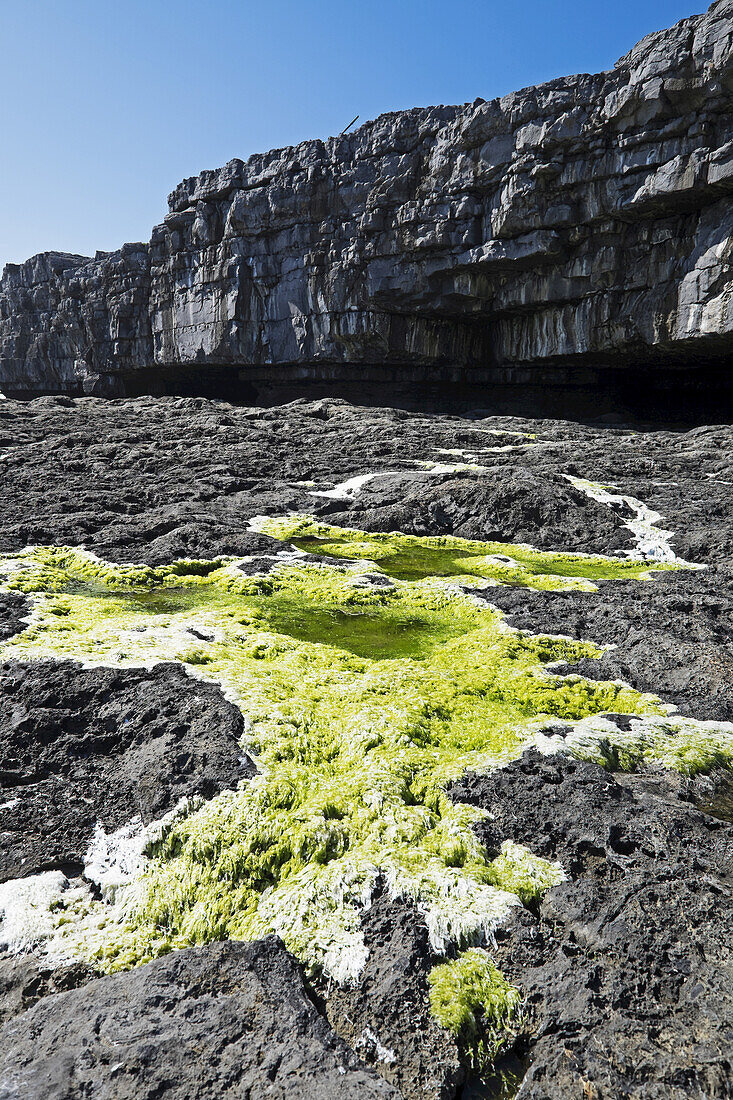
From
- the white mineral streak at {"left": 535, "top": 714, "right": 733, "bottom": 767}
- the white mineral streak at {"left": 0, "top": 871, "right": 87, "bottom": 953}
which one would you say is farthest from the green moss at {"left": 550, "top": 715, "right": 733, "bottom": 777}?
the white mineral streak at {"left": 0, "top": 871, "right": 87, "bottom": 953}

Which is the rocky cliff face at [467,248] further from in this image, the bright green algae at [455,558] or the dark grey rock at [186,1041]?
the dark grey rock at [186,1041]

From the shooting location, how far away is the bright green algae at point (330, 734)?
3.95 m

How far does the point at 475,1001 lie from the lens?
3.35 meters

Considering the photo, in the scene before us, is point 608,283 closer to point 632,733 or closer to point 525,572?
point 525,572

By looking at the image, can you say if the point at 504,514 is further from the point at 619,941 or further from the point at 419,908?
the point at 619,941

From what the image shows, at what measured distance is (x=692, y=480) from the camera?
1656 centimetres

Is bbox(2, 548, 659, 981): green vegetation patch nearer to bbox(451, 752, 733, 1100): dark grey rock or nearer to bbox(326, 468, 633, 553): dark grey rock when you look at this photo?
bbox(451, 752, 733, 1100): dark grey rock

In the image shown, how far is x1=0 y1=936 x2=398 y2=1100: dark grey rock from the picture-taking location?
2.95 m

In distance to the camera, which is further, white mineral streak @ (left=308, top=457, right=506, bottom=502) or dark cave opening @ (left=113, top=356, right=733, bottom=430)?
dark cave opening @ (left=113, top=356, right=733, bottom=430)

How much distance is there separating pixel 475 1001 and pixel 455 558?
357 inches

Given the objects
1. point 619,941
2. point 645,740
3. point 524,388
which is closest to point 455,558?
point 645,740

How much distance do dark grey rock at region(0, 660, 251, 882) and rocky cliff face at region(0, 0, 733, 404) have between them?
29.6 meters

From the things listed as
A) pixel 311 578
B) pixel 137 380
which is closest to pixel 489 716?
pixel 311 578

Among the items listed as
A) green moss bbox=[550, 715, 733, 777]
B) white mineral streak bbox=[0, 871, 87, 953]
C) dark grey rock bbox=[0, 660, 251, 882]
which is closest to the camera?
white mineral streak bbox=[0, 871, 87, 953]
